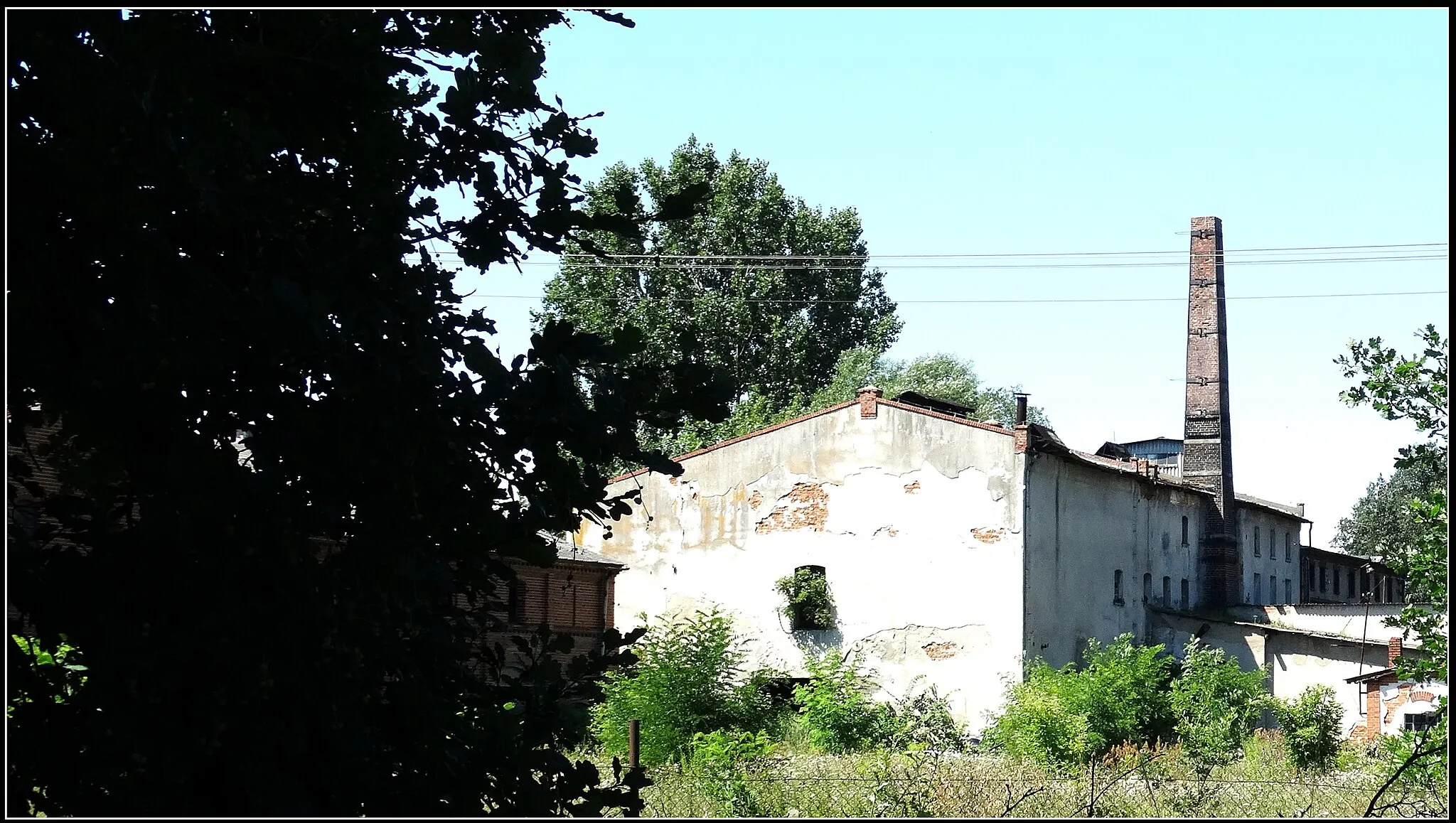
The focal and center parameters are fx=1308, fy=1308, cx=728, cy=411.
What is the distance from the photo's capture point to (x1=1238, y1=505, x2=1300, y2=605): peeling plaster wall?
116 feet

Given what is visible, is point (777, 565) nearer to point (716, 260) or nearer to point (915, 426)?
point (915, 426)

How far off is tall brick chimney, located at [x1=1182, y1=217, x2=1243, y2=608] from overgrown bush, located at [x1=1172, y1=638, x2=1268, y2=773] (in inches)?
292

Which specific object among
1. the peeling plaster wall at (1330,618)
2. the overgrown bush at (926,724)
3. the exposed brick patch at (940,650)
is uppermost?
the peeling plaster wall at (1330,618)

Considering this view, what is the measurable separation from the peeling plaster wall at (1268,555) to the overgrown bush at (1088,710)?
12.2 meters

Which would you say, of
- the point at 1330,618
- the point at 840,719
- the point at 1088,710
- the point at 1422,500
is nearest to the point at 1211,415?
the point at 1330,618

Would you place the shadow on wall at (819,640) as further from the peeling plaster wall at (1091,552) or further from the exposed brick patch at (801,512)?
the peeling plaster wall at (1091,552)

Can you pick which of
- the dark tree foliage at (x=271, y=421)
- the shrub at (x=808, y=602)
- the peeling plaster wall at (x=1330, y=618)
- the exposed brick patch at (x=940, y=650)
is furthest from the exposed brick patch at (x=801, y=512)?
the dark tree foliage at (x=271, y=421)

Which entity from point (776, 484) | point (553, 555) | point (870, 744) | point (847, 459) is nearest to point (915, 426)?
point (847, 459)

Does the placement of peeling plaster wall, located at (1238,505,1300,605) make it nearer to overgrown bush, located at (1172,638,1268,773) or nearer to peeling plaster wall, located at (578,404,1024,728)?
overgrown bush, located at (1172,638,1268,773)

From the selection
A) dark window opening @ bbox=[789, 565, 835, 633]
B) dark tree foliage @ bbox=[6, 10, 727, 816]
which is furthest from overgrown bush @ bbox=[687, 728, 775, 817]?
dark window opening @ bbox=[789, 565, 835, 633]

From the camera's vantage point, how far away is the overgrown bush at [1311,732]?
63.1 feet

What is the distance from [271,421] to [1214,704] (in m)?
22.0

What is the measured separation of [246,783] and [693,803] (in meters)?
10.1

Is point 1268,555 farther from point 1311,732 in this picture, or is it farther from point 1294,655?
point 1311,732
